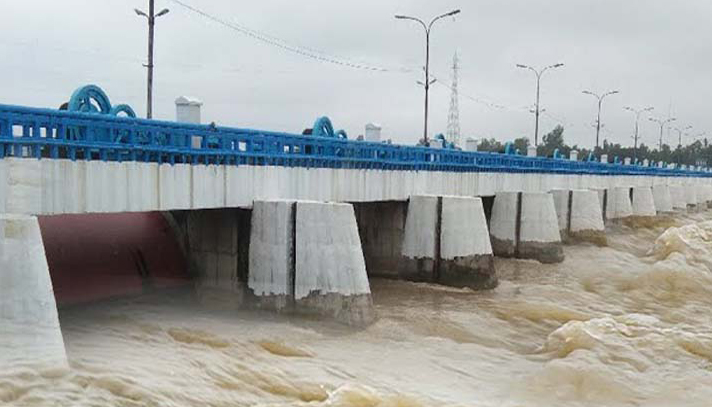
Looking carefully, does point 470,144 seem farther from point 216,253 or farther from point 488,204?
point 216,253

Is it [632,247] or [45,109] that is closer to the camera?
[45,109]

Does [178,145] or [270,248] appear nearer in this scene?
[178,145]

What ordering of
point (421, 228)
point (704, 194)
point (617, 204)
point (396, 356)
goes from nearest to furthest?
point (396, 356)
point (421, 228)
point (617, 204)
point (704, 194)

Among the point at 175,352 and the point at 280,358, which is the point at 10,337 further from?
the point at 280,358

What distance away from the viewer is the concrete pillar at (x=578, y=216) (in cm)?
3381

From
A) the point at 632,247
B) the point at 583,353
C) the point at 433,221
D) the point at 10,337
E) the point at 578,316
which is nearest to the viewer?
the point at 10,337

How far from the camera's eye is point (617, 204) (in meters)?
44.1

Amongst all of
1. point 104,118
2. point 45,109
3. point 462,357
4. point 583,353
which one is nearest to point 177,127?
point 104,118

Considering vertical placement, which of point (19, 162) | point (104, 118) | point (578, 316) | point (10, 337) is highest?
point (104, 118)

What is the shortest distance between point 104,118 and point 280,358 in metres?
5.08

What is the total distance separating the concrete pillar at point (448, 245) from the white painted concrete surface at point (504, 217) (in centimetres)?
655

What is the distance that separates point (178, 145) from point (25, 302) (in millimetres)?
5224

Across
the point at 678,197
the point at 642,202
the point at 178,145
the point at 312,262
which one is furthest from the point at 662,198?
the point at 178,145

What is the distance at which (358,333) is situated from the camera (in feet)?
48.9
